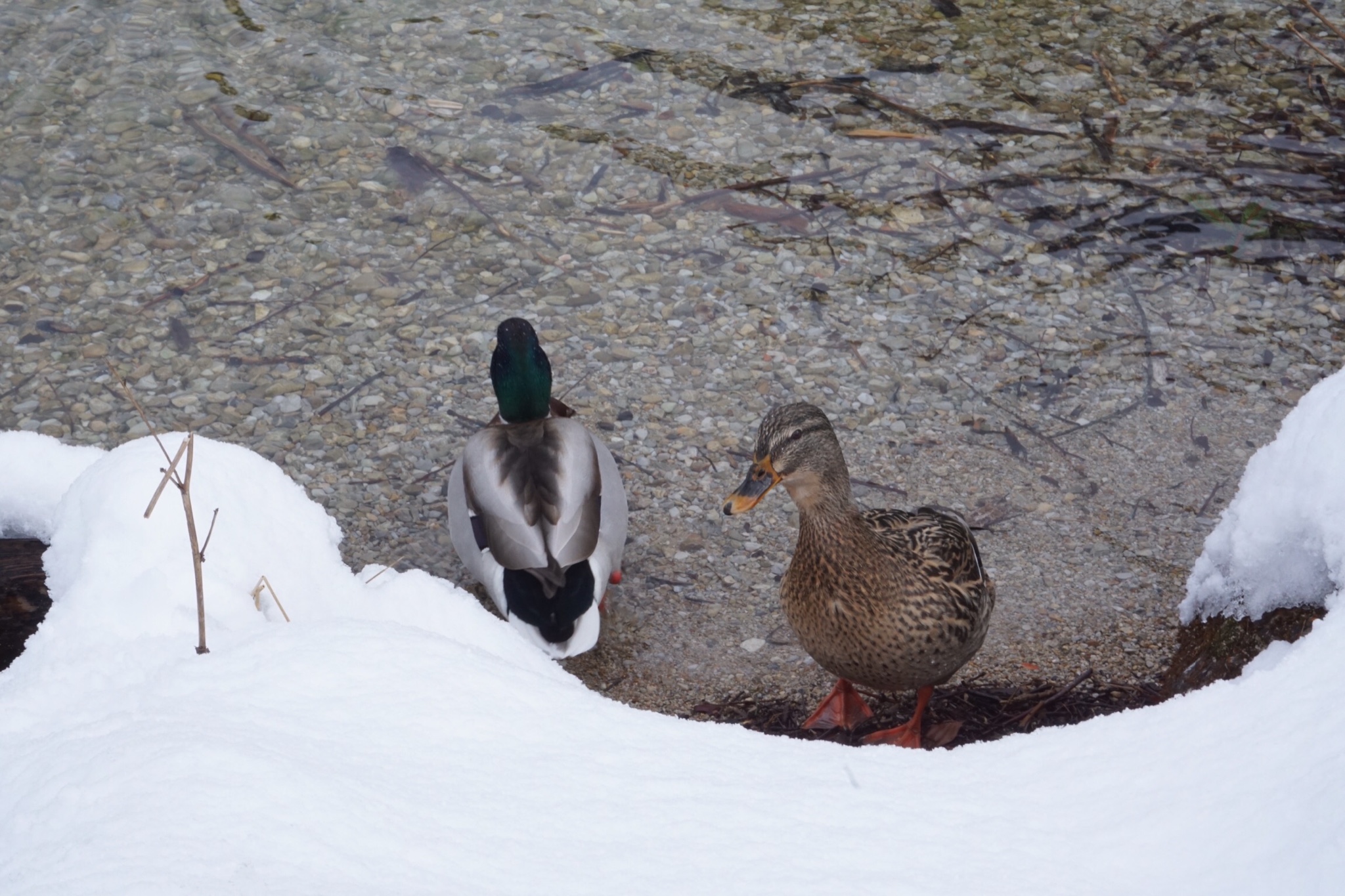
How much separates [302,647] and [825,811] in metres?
0.77

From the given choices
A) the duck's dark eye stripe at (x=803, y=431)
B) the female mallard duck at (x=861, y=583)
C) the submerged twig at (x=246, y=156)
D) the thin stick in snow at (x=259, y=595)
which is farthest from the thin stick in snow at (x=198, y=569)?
the submerged twig at (x=246, y=156)

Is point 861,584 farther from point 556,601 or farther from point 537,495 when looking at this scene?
point 537,495

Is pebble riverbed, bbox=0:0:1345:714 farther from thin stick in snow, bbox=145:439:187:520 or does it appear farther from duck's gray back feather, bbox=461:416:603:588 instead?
thin stick in snow, bbox=145:439:187:520

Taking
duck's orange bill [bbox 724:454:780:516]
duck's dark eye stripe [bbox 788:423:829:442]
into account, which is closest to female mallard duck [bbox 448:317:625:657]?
duck's orange bill [bbox 724:454:780:516]

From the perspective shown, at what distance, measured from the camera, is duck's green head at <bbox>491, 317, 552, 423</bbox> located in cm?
400

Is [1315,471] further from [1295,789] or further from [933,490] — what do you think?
[933,490]

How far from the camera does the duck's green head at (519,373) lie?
4.00m

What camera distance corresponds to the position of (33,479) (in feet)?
8.49

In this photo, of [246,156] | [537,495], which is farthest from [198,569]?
[246,156]

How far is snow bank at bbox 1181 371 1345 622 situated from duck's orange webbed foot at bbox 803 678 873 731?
3.60 feet

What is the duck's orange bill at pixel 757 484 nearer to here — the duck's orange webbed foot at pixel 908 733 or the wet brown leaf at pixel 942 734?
the duck's orange webbed foot at pixel 908 733

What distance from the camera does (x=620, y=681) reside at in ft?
11.6

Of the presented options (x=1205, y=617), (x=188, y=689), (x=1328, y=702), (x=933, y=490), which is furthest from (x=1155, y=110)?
(x=188, y=689)

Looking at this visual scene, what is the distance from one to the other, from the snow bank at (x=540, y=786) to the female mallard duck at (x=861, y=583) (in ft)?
4.05
